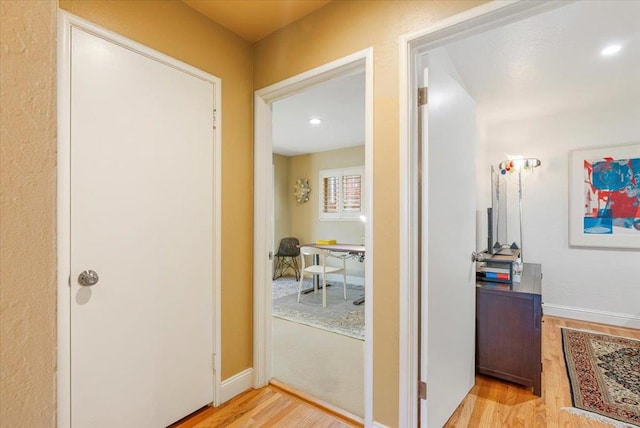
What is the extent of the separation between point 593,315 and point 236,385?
12.5 feet

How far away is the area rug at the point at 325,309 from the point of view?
3.27 metres

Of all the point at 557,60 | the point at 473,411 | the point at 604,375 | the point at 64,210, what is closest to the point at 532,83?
the point at 557,60

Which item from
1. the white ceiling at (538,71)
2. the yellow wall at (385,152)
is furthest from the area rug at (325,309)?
the white ceiling at (538,71)

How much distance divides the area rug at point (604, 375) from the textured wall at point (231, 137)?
215 cm

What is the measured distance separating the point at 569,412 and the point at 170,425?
2.36 m

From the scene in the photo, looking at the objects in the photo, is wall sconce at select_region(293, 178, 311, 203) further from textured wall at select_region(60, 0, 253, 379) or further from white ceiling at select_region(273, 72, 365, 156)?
textured wall at select_region(60, 0, 253, 379)

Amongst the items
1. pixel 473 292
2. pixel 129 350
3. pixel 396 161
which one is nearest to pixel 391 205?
pixel 396 161

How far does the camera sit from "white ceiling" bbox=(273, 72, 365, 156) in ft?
9.62

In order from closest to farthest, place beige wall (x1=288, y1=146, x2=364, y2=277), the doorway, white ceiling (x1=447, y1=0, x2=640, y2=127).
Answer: the doorway < white ceiling (x1=447, y1=0, x2=640, y2=127) < beige wall (x1=288, y1=146, x2=364, y2=277)

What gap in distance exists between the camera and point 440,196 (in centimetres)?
161

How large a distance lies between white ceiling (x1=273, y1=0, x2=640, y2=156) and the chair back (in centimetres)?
248

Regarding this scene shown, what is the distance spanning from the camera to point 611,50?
214 cm

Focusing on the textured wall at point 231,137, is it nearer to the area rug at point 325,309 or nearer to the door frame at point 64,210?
the door frame at point 64,210

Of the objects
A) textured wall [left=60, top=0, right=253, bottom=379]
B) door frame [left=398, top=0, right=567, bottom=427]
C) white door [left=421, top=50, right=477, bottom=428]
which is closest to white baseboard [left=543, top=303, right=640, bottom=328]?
white door [left=421, top=50, right=477, bottom=428]
